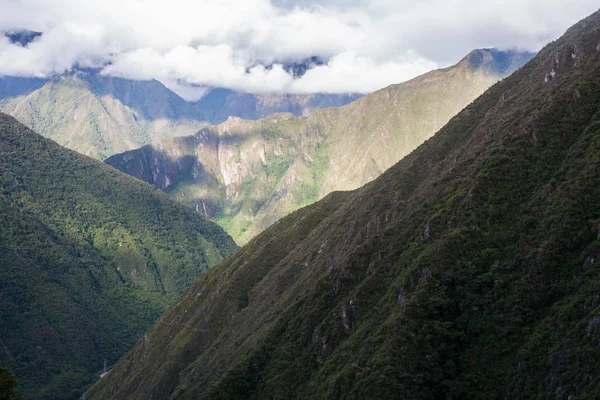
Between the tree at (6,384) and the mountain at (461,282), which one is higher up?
the tree at (6,384)

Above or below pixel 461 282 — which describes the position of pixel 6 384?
above

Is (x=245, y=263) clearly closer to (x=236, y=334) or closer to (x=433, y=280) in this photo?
(x=236, y=334)

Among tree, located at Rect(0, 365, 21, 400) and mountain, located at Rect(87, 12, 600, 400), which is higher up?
tree, located at Rect(0, 365, 21, 400)

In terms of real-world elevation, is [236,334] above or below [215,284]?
below

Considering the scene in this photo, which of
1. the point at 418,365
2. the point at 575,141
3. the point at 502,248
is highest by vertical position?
the point at 575,141

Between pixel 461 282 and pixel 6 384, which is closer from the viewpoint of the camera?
pixel 6 384

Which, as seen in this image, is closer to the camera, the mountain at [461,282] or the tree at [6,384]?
the tree at [6,384]

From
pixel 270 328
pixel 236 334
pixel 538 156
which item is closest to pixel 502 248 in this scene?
pixel 538 156

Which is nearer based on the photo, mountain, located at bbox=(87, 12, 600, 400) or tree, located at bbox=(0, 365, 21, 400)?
tree, located at bbox=(0, 365, 21, 400)
